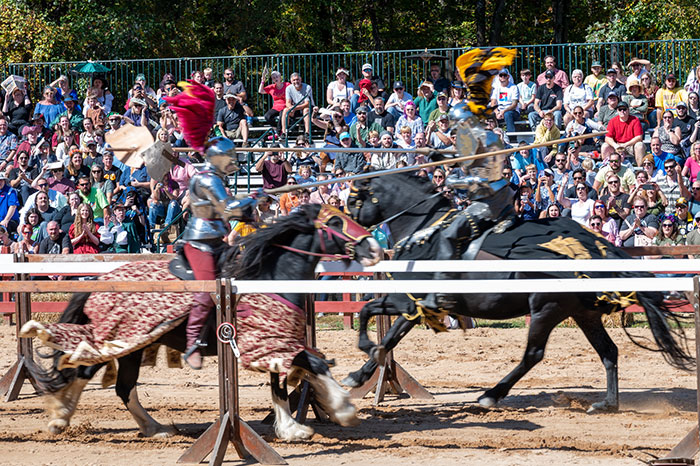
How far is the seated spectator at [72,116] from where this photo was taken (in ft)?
59.7

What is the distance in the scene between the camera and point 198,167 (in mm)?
7773

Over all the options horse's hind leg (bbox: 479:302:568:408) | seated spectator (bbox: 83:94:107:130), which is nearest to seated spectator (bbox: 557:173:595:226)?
horse's hind leg (bbox: 479:302:568:408)

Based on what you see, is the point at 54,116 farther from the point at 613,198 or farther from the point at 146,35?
the point at 613,198

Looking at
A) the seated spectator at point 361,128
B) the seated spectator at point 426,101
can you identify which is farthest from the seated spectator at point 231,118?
the seated spectator at point 426,101

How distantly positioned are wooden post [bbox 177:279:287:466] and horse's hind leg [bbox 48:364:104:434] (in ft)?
3.48

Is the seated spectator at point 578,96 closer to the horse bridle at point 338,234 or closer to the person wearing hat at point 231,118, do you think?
the person wearing hat at point 231,118

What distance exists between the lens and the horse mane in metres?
7.32

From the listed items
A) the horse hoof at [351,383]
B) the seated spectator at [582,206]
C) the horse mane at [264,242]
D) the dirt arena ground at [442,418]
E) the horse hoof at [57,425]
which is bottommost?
the dirt arena ground at [442,418]

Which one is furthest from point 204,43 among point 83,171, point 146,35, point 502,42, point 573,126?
point 573,126

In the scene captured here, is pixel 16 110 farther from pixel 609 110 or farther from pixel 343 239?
pixel 343 239

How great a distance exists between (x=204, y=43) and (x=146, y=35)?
288cm

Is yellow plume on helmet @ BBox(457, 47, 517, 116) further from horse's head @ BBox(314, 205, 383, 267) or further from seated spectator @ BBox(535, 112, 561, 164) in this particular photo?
seated spectator @ BBox(535, 112, 561, 164)

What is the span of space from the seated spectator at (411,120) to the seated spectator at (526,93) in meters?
2.18

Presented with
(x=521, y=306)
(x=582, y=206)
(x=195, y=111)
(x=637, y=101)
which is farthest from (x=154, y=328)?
(x=637, y=101)
